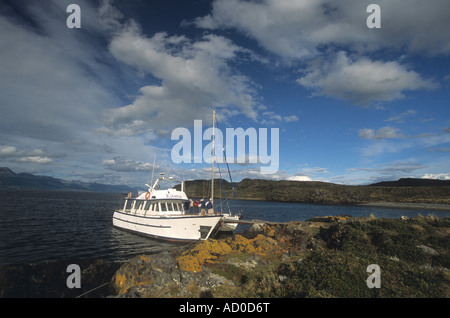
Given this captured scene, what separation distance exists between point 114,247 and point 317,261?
18.6 m

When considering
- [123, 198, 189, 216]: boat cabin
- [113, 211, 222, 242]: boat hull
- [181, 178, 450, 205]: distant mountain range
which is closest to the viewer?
[113, 211, 222, 242]: boat hull

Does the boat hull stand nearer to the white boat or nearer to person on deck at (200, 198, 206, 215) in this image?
the white boat

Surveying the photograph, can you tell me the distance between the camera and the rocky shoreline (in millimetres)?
7355

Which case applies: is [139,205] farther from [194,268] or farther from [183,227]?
[194,268]

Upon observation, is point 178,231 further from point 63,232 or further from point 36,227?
point 36,227

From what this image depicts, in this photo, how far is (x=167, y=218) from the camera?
2155 centimetres

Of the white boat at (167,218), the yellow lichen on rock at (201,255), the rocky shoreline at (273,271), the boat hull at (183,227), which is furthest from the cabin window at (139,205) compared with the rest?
the yellow lichen on rock at (201,255)

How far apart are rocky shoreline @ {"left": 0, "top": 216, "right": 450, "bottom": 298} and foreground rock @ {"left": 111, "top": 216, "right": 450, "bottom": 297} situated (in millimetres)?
32

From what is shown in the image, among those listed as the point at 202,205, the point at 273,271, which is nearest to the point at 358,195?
the point at 202,205

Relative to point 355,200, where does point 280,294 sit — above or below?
above

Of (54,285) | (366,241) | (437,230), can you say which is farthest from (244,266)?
(437,230)

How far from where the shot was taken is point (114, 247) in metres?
20.3

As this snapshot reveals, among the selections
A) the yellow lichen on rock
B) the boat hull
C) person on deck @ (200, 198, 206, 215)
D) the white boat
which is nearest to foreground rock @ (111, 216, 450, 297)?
the yellow lichen on rock
